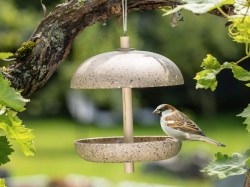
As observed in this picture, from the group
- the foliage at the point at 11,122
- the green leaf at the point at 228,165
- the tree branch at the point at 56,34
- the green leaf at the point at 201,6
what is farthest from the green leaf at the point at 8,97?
the tree branch at the point at 56,34

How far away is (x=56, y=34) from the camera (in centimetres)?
321

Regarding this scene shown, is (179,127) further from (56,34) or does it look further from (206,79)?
(206,79)

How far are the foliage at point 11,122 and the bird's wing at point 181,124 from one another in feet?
2.94

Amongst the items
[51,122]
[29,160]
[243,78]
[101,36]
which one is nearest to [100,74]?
[243,78]

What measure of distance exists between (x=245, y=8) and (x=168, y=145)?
0.86 meters

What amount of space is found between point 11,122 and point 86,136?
20.5 m

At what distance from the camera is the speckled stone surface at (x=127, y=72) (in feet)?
9.88

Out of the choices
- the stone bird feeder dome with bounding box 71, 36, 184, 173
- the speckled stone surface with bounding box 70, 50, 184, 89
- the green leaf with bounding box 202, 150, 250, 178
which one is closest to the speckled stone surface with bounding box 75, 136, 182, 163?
the stone bird feeder dome with bounding box 71, 36, 184, 173

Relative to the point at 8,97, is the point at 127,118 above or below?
above

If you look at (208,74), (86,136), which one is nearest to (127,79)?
(208,74)

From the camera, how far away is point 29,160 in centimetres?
2016

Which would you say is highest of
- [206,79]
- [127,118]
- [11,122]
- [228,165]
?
[127,118]

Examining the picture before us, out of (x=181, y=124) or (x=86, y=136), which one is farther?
(x=86, y=136)

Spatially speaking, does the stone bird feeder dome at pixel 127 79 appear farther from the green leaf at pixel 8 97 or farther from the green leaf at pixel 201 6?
the green leaf at pixel 201 6
